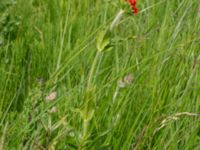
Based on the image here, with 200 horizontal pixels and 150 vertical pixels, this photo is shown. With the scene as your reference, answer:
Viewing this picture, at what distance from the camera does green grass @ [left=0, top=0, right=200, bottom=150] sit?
46.8 inches

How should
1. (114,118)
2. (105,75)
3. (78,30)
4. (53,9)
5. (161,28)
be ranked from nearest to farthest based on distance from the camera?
(114,118)
(105,75)
(161,28)
(78,30)
(53,9)

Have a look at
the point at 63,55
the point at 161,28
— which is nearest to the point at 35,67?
the point at 63,55

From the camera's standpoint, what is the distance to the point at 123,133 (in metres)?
1.33

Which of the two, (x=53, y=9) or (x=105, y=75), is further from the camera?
(x=53, y=9)

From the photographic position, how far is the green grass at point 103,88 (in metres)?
1.19

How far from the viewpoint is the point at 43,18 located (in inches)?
82.8

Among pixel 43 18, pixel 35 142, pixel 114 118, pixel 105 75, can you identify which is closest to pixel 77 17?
pixel 43 18

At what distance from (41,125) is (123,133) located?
0.76 ft

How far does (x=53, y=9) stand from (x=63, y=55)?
650mm

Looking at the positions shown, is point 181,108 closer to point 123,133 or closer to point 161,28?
point 123,133

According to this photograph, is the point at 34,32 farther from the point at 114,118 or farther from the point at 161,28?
the point at 114,118

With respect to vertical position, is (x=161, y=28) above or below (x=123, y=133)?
above

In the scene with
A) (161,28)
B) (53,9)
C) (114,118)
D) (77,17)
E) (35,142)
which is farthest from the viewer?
(53,9)

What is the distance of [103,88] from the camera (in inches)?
56.2
